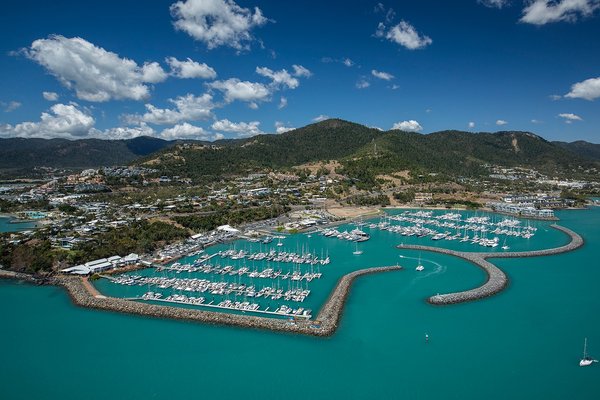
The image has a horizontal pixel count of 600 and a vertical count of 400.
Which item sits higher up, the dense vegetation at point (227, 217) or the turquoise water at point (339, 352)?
the dense vegetation at point (227, 217)

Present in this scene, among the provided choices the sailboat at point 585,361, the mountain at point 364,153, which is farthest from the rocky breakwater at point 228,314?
the mountain at point 364,153

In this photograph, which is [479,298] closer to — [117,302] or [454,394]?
[454,394]

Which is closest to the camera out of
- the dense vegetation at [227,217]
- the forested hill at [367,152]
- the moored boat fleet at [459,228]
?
the moored boat fleet at [459,228]

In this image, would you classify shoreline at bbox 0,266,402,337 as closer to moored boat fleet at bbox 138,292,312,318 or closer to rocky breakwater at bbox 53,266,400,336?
rocky breakwater at bbox 53,266,400,336

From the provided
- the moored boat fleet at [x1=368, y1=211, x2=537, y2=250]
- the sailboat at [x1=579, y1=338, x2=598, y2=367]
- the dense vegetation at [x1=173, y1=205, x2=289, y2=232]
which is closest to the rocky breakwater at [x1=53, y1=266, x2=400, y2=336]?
the sailboat at [x1=579, y1=338, x2=598, y2=367]

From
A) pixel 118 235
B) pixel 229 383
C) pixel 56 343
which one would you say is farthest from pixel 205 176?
pixel 229 383

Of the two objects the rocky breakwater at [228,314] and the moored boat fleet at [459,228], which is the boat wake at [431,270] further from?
the moored boat fleet at [459,228]

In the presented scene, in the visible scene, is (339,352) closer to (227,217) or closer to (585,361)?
(585,361)

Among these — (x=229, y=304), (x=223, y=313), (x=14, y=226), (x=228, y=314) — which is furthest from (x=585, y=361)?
(x=14, y=226)
